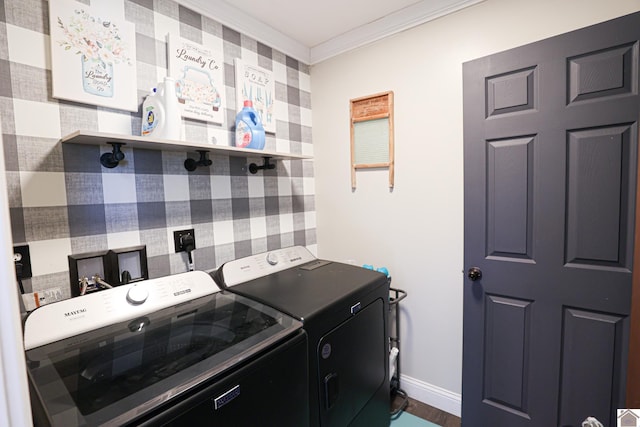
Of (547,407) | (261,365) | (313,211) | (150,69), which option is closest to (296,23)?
(150,69)

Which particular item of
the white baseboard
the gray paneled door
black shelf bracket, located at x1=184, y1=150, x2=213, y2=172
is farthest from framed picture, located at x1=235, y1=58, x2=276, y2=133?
the white baseboard

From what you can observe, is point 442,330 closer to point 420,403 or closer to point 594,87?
point 420,403

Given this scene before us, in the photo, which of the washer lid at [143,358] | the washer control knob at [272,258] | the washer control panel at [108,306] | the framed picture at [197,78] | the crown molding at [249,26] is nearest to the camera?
the washer lid at [143,358]

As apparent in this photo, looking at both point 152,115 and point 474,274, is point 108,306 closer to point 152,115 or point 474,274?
point 152,115

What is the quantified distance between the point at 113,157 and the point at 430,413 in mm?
2267

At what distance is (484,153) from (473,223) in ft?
1.21

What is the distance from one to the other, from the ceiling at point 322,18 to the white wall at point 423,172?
73 millimetres

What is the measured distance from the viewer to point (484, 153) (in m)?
1.62

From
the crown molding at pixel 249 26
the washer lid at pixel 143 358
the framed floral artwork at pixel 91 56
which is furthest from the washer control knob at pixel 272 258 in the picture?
the crown molding at pixel 249 26

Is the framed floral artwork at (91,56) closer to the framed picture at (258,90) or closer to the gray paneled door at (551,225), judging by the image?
the framed picture at (258,90)

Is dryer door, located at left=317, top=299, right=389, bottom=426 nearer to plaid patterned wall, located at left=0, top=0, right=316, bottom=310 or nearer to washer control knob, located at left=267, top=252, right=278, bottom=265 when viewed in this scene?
washer control knob, located at left=267, top=252, right=278, bottom=265

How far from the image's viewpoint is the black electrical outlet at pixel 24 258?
3.80 feet

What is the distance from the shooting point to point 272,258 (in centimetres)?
183

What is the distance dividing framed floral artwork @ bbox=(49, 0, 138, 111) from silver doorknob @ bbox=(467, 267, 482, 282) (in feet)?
6.15
